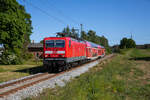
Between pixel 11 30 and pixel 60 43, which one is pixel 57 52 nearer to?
pixel 60 43

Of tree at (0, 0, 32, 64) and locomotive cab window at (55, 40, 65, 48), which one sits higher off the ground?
tree at (0, 0, 32, 64)

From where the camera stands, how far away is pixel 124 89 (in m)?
9.45

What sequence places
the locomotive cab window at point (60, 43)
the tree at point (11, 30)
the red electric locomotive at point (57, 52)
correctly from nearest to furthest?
1. the red electric locomotive at point (57, 52)
2. the locomotive cab window at point (60, 43)
3. the tree at point (11, 30)

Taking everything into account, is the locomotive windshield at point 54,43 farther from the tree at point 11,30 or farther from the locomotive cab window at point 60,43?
the tree at point 11,30

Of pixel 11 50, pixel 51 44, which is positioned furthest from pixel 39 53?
pixel 51 44

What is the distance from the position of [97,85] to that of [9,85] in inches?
211

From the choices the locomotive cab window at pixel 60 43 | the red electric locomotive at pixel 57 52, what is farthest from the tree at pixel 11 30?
the locomotive cab window at pixel 60 43

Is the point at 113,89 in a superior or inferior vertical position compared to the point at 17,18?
inferior

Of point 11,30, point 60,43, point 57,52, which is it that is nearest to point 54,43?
point 60,43

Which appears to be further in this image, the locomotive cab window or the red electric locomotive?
the locomotive cab window

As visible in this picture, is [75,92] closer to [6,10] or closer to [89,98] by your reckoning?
[89,98]

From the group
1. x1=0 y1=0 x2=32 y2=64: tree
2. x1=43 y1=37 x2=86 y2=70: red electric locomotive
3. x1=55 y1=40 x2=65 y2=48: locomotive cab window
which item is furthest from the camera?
x1=0 y1=0 x2=32 y2=64: tree

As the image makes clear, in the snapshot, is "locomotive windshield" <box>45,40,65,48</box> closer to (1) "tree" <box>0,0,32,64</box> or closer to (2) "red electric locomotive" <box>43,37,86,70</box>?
(2) "red electric locomotive" <box>43,37,86,70</box>

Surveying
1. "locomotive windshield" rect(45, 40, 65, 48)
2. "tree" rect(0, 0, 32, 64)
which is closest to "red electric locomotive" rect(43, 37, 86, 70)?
"locomotive windshield" rect(45, 40, 65, 48)
